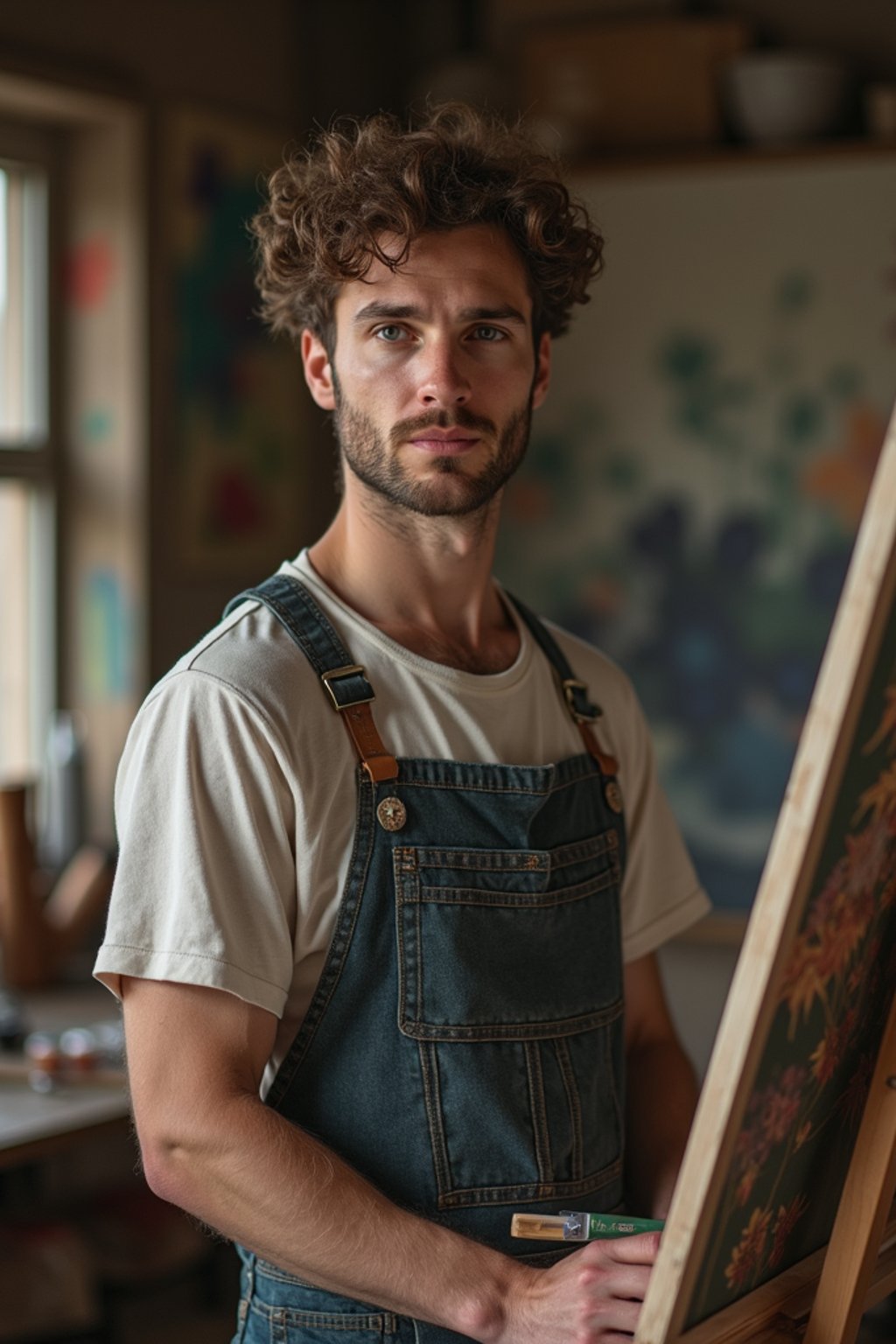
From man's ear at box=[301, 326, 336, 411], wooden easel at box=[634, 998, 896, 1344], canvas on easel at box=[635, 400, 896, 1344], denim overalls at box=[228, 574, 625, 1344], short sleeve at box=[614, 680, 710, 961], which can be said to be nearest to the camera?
canvas on easel at box=[635, 400, 896, 1344]

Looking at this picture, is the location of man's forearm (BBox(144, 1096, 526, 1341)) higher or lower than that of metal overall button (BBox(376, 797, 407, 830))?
lower

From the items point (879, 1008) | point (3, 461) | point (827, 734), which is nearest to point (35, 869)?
point (3, 461)

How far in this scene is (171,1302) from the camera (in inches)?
134

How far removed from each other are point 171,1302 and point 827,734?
2.85 m

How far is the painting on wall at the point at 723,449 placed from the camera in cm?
356

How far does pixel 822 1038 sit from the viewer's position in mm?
1122

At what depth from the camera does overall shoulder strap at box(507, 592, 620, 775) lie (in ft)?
5.47

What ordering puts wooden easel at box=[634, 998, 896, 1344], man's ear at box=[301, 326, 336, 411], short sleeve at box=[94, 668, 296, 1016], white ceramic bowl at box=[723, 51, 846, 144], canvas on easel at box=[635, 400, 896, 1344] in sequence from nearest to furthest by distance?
canvas on easel at box=[635, 400, 896, 1344], wooden easel at box=[634, 998, 896, 1344], short sleeve at box=[94, 668, 296, 1016], man's ear at box=[301, 326, 336, 411], white ceramic bowl at box=[723, 51, 846, 144]

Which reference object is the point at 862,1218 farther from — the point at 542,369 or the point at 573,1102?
the point at 542,369

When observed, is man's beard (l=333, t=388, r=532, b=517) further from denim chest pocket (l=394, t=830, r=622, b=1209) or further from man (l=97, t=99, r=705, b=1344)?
denim chest pocket (l=394, t=830, r=622, b=1209)

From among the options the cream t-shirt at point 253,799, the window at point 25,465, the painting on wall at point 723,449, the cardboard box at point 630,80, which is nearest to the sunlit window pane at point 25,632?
the window at point 25,465

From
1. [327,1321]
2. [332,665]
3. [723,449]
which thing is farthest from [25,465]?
[327,1321]

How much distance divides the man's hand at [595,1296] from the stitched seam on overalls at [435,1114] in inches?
6.7

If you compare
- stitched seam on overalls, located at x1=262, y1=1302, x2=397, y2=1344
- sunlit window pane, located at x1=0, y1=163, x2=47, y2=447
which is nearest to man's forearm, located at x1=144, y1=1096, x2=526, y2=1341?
stitched seam on overalls, located at x1=262, y1=1302, x2=397, y2=1344
